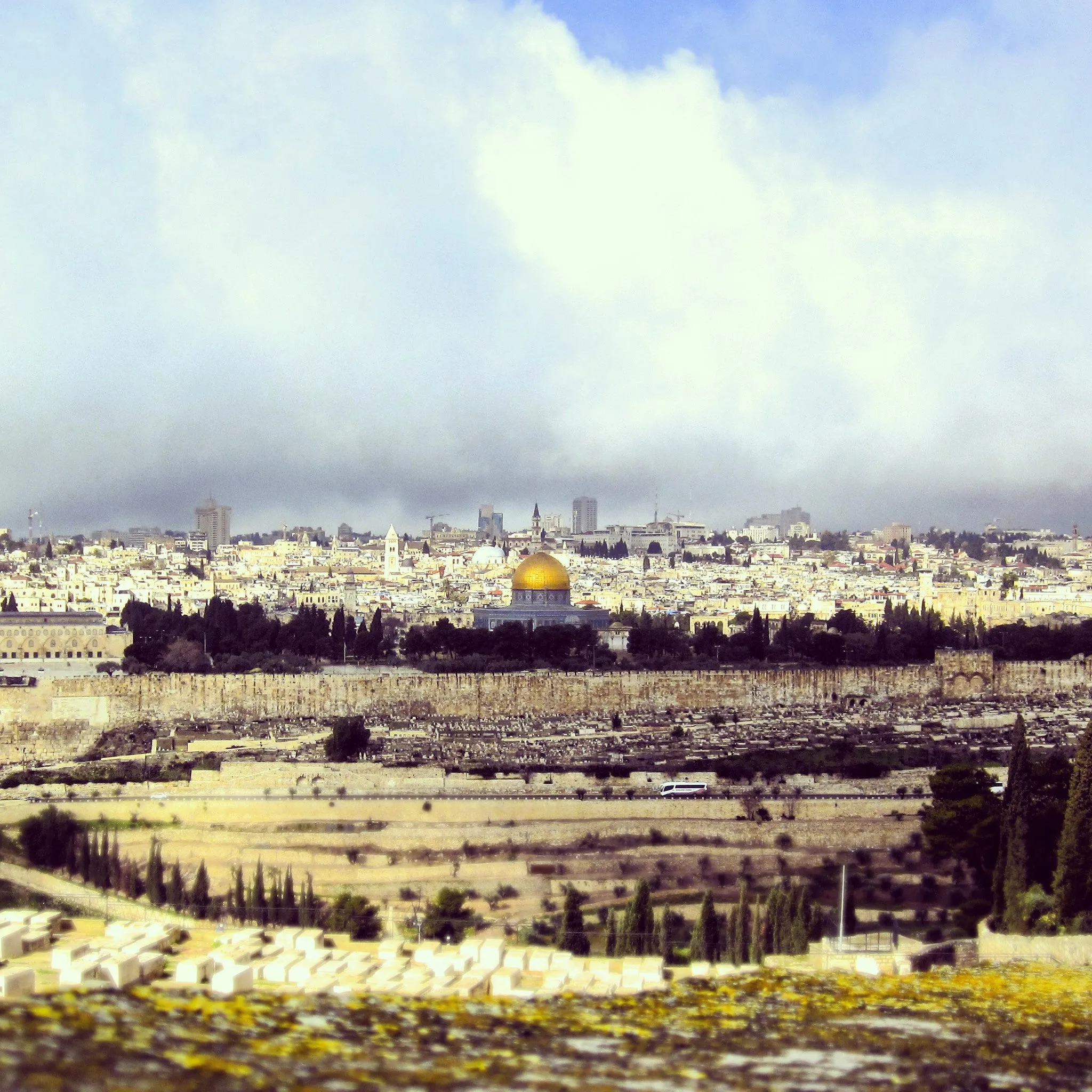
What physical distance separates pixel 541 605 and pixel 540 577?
146cm

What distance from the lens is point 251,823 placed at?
20.4 meters

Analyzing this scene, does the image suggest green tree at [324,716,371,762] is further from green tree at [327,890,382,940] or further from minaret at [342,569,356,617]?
minaret at [342,569,356,617]

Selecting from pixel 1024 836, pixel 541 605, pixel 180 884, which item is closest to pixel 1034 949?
pixel 1024 836

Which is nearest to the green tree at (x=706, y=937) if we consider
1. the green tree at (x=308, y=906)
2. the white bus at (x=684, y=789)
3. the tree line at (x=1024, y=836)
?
the tree line at (x=1024, y=836)

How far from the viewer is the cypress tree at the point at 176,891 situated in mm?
17359

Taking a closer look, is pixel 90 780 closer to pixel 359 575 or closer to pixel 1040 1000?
pixel 1040 1000

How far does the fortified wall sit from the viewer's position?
33125mm

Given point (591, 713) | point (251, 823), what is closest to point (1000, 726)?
point (591, 713)

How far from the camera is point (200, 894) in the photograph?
17891 mm

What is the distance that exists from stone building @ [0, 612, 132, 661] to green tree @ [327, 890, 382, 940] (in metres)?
30.3

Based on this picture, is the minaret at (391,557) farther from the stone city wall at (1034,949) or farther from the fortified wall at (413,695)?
the stone city wall at (1034,949)

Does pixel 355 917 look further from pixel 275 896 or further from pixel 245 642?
pixel 245 642

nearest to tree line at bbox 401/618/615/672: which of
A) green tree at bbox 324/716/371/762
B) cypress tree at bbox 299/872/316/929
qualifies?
green tree at bbox 324/716/371/762

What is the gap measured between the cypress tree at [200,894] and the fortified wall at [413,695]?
14566mm
